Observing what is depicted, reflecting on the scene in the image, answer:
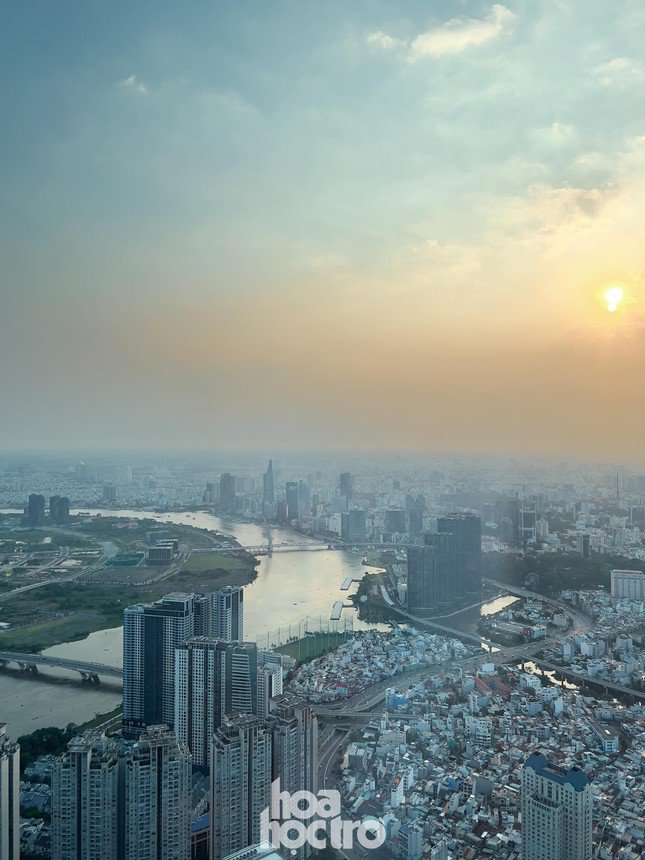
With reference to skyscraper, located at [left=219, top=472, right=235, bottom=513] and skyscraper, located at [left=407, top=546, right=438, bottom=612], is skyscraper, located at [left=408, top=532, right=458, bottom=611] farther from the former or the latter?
skyscraper, located at [left=219, top=472, right=235, bottom=513]

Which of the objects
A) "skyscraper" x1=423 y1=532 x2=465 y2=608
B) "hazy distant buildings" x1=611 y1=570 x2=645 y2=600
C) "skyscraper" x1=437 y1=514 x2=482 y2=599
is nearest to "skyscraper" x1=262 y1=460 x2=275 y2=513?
"skyscraper" x1=437 y1=514 x2=482 y2=599

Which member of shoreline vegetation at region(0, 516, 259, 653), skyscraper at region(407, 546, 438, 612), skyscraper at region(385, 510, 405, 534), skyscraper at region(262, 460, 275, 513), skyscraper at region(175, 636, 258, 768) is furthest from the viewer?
skyscraper at region(262, 460, 275, 513)

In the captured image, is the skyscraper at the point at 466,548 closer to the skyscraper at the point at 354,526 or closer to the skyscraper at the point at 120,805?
the skyscraper at the point at 354,526

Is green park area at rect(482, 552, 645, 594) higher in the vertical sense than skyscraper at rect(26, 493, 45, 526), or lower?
lower

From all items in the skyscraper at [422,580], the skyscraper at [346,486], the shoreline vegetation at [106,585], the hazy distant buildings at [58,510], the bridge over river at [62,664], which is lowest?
the bridge over river at [62,664]

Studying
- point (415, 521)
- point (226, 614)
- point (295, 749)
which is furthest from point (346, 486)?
point (295, 749)

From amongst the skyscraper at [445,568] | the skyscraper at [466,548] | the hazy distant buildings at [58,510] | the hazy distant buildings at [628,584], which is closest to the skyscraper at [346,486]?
the skyscraper at [466,548]

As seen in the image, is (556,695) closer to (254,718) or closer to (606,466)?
(254,718)
